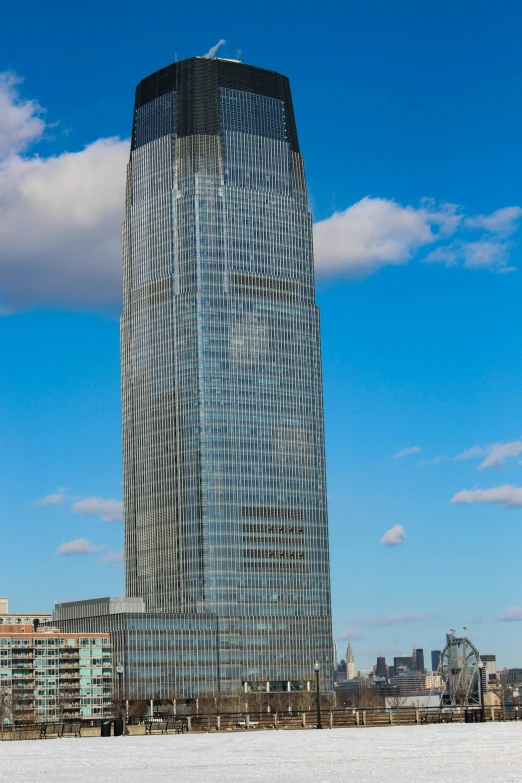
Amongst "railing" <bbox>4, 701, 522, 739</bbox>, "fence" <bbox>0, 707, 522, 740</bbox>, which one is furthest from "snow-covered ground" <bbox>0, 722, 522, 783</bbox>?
"railing" <bbox>4, 701, 522, 739</bbox>

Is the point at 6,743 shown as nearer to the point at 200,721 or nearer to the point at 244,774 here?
the point at 200,721

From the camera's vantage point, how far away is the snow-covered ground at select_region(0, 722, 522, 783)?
47.1 metres

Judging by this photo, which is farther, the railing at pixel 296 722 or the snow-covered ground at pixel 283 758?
the railing at pixel 296 722

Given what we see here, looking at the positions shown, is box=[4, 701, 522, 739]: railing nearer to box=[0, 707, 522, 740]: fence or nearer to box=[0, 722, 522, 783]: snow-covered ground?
box=[0, 707, 522, 740]: fence

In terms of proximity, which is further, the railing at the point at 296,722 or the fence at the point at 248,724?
the railing at the point at 296,722

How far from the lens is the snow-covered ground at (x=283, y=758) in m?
47.1

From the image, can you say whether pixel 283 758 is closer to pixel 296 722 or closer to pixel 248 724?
pixel 248 724

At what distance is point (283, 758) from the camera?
57062 mm

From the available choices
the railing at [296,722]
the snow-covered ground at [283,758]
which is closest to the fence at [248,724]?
the railing at [296,722]

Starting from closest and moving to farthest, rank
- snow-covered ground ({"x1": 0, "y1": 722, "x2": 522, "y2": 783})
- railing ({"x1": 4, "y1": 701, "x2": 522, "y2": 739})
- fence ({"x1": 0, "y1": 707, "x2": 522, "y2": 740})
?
snow-covered ground ({"x1": 0, "y1": 722, "x2": 522, "y2": 783}), fence ({"x1": 0, "y1": 707, "x2": 522, "y2": 740}), railing ({"x1": 4, "y1": 701, "x2": 522, "y2": 739})

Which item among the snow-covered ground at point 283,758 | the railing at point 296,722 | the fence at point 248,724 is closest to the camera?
the snow-covered ground at point 283,758

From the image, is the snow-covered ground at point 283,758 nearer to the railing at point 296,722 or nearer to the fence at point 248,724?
the fence at point 248,724

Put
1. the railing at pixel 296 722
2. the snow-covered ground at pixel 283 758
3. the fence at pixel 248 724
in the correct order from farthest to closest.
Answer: the railing at pixel 296 722 < the fence at pixel 248 724 < the snow-covered ground at pixel 283 758

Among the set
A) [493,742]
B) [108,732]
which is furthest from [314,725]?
[493,742]
